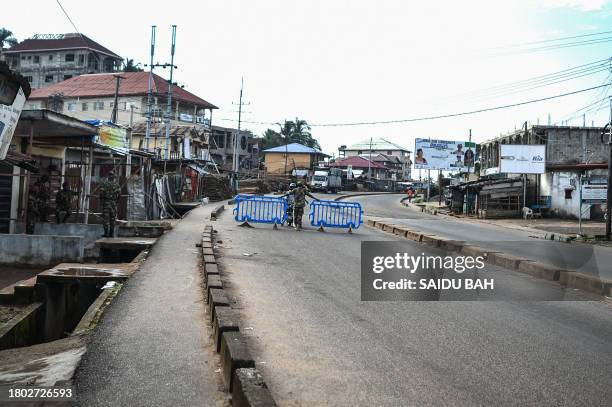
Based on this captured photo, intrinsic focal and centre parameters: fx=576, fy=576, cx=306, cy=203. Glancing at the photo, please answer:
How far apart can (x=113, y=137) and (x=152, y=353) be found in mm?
19778

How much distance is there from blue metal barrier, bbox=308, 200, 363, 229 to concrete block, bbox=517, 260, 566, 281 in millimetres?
9447

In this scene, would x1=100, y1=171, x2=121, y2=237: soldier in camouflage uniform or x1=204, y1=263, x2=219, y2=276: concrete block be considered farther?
x1=100, y1=171, x2=121, y2=237: soldier in camouflage uniform

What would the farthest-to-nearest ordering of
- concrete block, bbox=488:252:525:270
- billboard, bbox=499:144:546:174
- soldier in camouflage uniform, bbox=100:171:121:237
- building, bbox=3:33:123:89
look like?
building, bbox=3:33:123:89 < billboard, bbox=499:144:546:174 < soldier in camouflage uniform, bbox=100:171:121:237 < concrete block, bbox=488:252:525:270

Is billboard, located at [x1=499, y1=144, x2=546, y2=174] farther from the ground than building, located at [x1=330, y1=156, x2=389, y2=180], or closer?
closer

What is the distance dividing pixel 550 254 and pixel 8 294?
1308 centimetres

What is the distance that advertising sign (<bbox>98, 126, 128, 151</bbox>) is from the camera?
22062 mm

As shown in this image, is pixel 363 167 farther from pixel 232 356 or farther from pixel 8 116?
pixel 232 356

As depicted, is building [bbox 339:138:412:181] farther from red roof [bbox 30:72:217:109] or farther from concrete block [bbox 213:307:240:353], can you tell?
concrete block [bbox 213:307:240:353]

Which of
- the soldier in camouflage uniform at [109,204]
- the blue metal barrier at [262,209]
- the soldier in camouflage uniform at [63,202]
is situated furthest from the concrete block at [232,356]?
the blue metal barrier at [262,209]

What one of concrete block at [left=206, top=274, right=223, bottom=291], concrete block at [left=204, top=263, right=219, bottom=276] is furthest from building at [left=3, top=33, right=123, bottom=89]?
concrete block at [left=206, top=274, right=223, bottom=291]

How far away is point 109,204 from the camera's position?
16125mm

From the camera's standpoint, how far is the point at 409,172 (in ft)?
454

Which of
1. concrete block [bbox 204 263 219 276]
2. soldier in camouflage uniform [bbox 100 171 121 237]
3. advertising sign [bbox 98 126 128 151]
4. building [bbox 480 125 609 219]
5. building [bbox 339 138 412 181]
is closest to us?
concrete block [bbox 204 263 219 276]

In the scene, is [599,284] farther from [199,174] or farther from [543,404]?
[199,174]
